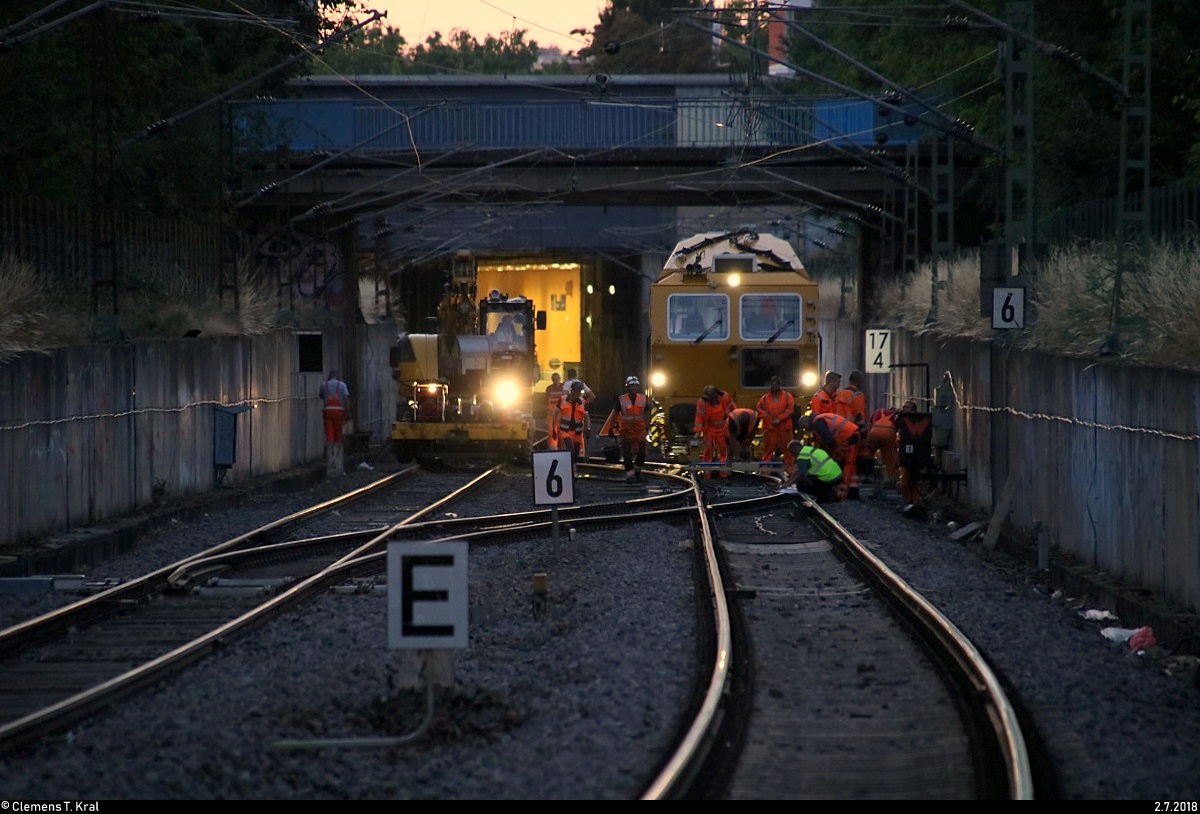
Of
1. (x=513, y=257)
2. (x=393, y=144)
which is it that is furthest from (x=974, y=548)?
(x=513, y=257)

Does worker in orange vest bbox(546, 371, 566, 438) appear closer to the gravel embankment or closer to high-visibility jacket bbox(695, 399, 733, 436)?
high-visibility jacket bbox(695, 399, 733, 436)

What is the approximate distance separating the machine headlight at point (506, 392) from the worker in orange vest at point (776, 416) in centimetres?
708

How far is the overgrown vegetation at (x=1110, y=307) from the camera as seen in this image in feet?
49.6

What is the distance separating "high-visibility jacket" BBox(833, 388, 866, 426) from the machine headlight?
366 inches

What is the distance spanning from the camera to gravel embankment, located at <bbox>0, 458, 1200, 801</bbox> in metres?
8.59

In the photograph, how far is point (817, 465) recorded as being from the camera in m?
23.9

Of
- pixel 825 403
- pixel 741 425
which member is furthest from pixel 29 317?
pixel 741 425

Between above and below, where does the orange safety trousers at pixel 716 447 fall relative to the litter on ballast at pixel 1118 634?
above

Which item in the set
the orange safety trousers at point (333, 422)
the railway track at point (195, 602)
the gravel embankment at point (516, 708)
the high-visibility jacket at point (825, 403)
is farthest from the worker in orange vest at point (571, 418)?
the gravel embankment at point (516, 708)

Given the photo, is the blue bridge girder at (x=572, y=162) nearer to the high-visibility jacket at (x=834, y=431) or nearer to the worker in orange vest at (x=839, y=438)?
the worker in orange vest at (x=839, y=438)

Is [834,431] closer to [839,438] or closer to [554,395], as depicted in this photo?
[839,438]

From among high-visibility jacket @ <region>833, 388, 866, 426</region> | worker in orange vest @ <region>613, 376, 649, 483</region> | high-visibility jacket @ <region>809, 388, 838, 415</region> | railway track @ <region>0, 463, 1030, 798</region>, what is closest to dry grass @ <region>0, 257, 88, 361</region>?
railway track @ <region>0, 463, 1030, 798</region>

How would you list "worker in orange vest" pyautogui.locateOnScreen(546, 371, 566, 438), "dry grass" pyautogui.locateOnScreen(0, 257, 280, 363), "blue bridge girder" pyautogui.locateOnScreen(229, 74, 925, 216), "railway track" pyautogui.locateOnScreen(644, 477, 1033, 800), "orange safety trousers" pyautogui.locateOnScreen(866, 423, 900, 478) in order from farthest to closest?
"blue bridge girder" pyautogui.locateOnScreen(229, 74, 925, 216)
"worker in orange vest" pyautogui.locateOnScreen(546, 371, 566, 438)
"orange safety trousers" pyautogui.locateOnScreen(866, 423, 900, 478)
"dry grass" pyautogui.locateOnScreen(0, 257, 280, 363)
"railway track" pyautogui.locateOnScreen(644, 477, 1033, 800)
